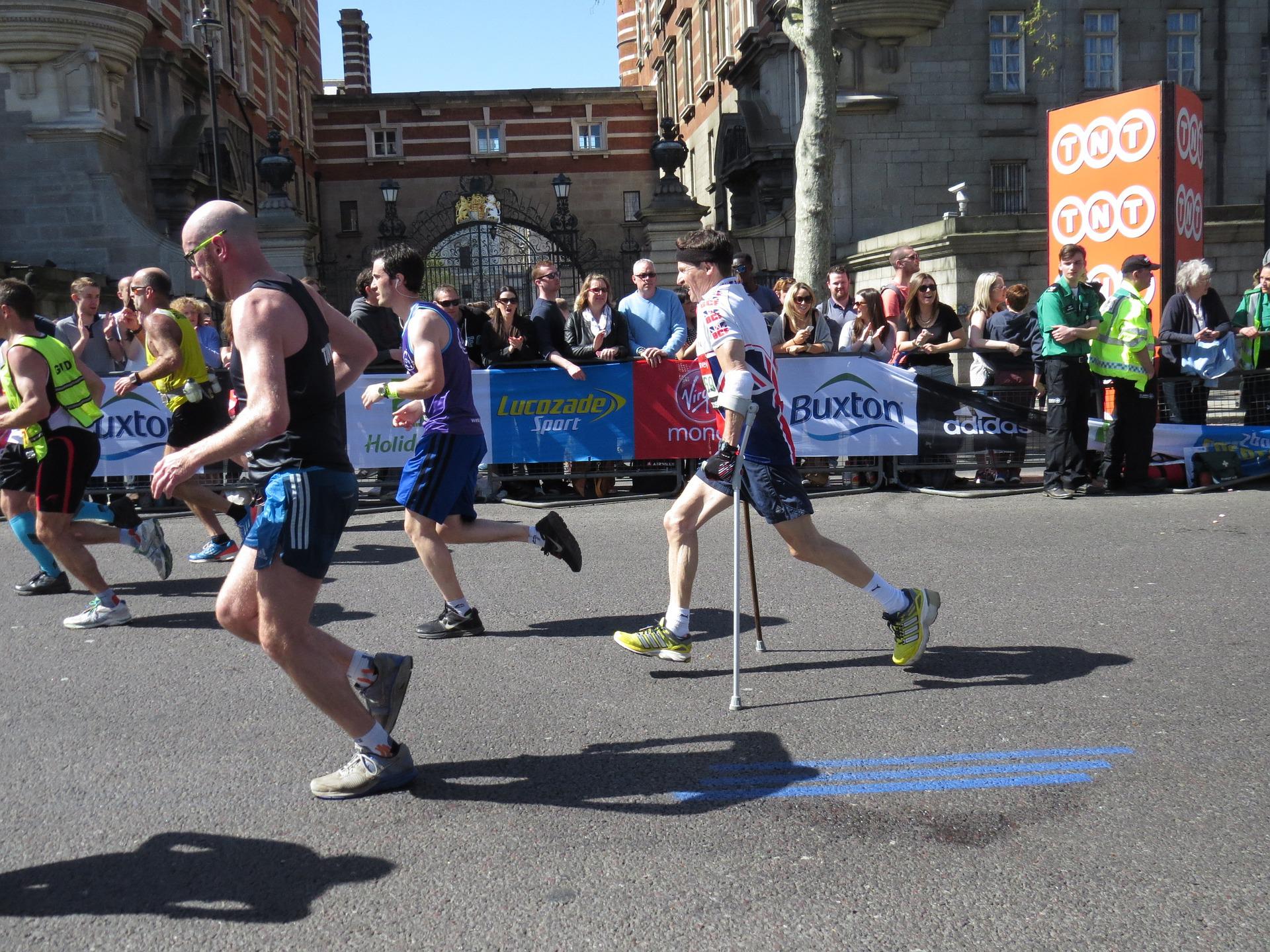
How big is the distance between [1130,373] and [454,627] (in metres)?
6.70

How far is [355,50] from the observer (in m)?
71.3

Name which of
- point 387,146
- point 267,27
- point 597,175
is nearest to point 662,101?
point 597,175

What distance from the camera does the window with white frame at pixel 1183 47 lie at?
27.6 metres

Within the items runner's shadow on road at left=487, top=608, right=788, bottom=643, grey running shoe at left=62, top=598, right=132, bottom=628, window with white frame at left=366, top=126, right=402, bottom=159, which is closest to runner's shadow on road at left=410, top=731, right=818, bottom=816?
runner's shadow on road at left=487, top=608, right=788, bottom=643

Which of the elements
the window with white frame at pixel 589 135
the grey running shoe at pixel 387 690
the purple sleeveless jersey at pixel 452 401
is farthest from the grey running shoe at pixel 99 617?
the window with white frame at pixel 589 135

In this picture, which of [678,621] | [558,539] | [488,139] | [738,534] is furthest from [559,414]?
[488,139]

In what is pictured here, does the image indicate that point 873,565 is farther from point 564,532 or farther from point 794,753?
point 794,753

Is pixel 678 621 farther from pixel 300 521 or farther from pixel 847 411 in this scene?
pixel 847 411

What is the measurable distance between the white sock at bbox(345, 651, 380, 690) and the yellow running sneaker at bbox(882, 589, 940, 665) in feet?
7.82

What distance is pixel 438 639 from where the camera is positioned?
6.49m

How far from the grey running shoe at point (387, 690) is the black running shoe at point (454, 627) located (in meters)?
2.00

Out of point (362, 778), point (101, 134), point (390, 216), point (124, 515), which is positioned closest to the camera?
point (362, 778)

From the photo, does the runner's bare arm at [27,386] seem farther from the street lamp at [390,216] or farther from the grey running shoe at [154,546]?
the street lamp at [390,216]

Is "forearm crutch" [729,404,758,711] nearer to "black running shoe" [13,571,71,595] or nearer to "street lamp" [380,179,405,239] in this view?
"black running shoe" [13,571,71,595]
